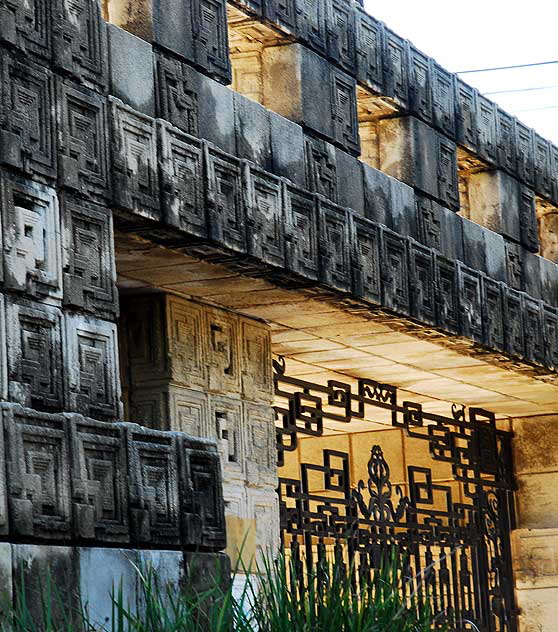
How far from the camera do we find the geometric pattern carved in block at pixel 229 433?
30.1 feet

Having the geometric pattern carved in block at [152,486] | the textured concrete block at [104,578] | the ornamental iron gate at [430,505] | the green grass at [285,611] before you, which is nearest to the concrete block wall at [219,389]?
the ornamental iron gate at [430,505]

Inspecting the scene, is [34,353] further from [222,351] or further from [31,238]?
[222,351]

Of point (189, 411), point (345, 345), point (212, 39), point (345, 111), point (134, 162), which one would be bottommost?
point (189, 411)

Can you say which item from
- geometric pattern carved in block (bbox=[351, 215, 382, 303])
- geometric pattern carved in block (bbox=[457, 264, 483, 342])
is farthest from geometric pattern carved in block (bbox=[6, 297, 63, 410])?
geometric pattern carved in block (bbox=[457, 264, 483, 342])

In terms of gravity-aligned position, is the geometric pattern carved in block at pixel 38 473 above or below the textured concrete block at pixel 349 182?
below

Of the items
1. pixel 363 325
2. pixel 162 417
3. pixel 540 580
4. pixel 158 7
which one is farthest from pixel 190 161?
pixel 540 580

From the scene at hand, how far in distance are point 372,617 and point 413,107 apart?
563 centimetres

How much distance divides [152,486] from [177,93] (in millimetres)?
2185

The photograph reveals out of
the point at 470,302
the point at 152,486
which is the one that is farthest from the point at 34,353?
the point at 470,302

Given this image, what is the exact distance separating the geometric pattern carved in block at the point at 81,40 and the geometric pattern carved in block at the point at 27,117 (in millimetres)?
181

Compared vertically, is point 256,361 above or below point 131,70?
below

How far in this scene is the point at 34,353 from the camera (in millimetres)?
6680

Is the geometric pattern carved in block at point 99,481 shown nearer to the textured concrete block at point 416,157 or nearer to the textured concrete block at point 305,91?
the textured concrete block at point 305,91

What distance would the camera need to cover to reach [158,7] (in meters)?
8.04
